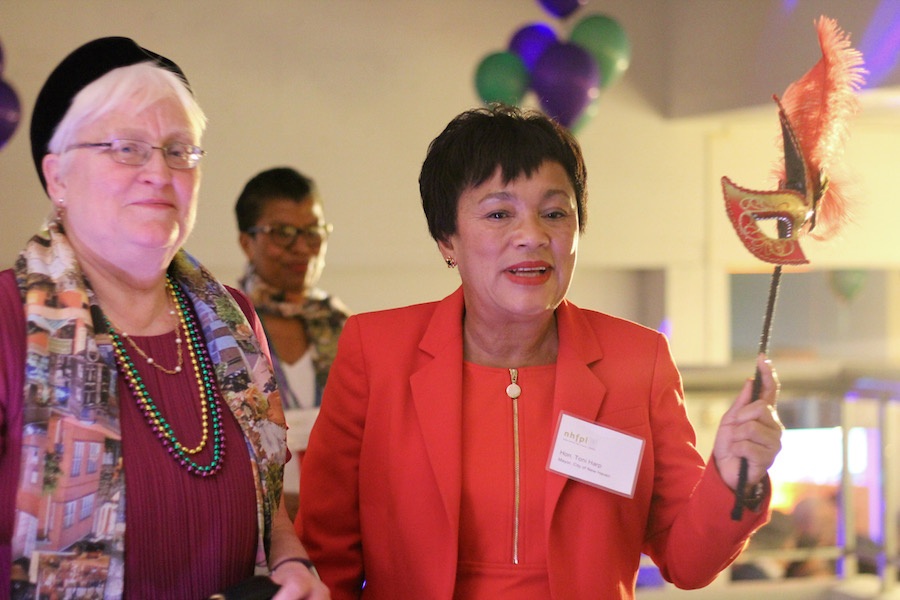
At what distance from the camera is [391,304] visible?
19.7ft

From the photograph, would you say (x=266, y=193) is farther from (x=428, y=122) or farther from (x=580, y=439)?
(x=428, y=122)

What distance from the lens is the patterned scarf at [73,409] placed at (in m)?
1.46

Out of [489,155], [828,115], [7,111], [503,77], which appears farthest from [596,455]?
[503,77]

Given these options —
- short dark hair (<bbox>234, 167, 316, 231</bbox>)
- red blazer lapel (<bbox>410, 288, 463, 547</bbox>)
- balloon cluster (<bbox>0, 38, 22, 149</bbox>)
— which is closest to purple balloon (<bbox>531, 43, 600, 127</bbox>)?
short dark hair (<bbox>234, 167, 316, 231</bbox>)

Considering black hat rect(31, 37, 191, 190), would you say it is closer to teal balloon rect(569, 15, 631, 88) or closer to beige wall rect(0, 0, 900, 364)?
teal balloon rect(569, 15, 631, 88)

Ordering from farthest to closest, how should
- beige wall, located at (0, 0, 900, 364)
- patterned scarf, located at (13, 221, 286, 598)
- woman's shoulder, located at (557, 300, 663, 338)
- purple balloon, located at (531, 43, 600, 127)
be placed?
1. beige wall, located at (0, 0, 900, 364)
2. purple balloon, located at (531, 43, 600, 127)
3. woman's shoulder, located at (557, 300, 663, 338)
4. patterned scarf, located at (13, 221, 286, 598)

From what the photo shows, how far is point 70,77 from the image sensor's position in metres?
1.61

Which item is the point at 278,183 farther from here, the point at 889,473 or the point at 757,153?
the point at 757,153

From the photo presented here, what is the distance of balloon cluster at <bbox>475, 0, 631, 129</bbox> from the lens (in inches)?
167

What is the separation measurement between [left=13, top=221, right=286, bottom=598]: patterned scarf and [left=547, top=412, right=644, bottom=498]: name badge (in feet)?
1.69

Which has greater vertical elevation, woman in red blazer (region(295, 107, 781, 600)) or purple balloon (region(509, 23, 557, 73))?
purple balloon (region(509, 23, 557, 73))

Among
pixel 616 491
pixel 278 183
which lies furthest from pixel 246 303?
pixel 278 183

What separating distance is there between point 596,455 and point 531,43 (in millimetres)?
2949

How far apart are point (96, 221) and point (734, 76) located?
16.7ft
